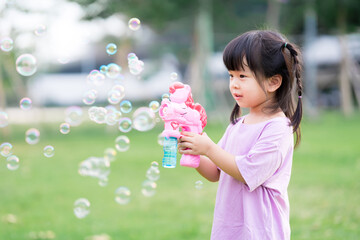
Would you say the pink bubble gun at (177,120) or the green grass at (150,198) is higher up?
the pink bubble gun at (177,120)

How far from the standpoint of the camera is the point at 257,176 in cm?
194

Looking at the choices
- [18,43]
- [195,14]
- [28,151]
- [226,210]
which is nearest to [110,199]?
[226,210]

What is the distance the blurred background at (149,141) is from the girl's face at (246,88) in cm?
49

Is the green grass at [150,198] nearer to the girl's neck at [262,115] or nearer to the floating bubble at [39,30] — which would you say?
the floating bubble at [39,30]

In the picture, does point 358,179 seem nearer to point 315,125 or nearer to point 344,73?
point 315,125

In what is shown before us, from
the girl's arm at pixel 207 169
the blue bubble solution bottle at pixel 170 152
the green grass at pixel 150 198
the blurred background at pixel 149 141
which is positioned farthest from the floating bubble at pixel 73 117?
the blue bubble solution bottle at pixel 170 152

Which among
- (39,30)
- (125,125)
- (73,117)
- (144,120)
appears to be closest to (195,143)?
(144,120)

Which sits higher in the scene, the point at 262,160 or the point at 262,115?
the point at 262,115

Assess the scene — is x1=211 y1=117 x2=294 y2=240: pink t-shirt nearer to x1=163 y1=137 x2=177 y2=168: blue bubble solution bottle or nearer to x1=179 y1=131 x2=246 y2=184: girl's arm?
x1=179 y1=131 x2=246 y2=184: girl's arm

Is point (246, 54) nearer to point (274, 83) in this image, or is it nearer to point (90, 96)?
point (274, 83)

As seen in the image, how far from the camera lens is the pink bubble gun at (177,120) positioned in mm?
1989

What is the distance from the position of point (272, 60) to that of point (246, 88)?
161 mm

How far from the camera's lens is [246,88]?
6.59 feet

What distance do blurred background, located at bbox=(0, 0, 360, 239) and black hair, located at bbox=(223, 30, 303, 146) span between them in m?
0.52
